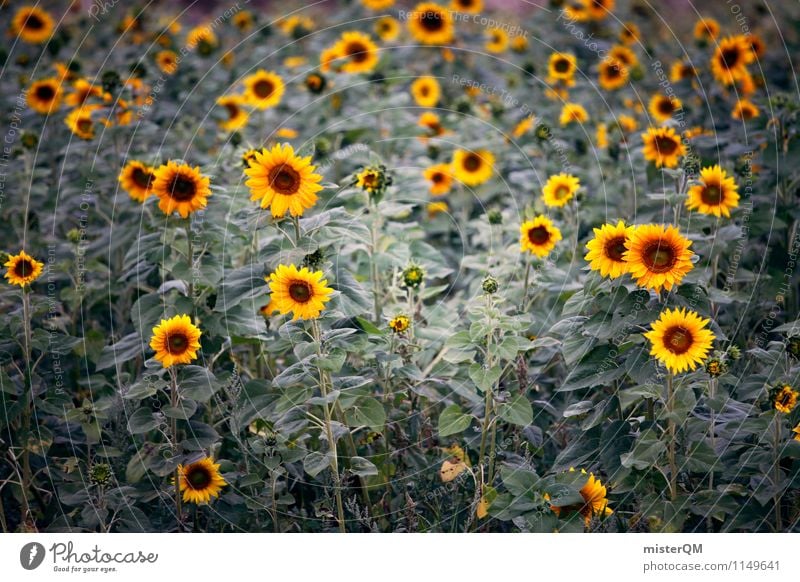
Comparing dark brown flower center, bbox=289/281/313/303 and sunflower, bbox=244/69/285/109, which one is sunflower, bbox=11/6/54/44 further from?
dark brown flower center, bbox=289/281/313/303

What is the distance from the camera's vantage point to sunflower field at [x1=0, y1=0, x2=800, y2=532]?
282 cm

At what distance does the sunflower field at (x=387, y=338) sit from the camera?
9.27 ft

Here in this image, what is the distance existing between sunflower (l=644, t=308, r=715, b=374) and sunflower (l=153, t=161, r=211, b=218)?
1.59 meters

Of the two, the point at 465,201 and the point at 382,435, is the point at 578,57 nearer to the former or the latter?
the point at 465,201

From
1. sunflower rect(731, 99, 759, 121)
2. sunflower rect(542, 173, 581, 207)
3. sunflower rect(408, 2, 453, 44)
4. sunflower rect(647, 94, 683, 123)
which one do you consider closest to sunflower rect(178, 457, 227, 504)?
sunflower rect(542, 173, 581, 207)

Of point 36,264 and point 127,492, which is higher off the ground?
point 36,264

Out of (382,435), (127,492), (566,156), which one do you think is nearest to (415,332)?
(382,435)

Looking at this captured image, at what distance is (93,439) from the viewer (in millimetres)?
3072

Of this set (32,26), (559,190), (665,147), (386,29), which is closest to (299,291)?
(559,190)

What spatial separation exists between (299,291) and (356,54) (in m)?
3.08

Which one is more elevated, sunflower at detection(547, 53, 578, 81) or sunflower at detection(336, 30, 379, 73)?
sunflower at detection(336, 30, 379, 73)
